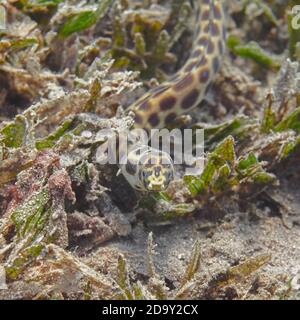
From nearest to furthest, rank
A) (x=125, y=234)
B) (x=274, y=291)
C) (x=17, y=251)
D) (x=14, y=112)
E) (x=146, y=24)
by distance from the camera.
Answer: (x=17, y=251), (x=274, y=291), (x=125, y=234), (x=14, y=112), (x=146, y=24)

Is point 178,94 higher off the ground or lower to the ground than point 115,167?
higher

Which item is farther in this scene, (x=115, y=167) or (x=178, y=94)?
(x=178, y=94)

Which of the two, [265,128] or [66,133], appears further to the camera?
[265,128]

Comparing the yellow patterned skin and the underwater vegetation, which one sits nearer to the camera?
Result: the underwater vegetation

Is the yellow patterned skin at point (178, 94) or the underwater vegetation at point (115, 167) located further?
the yellow patterned skin at point (178, 94)

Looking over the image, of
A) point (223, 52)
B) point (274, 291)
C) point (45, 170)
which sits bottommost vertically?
point (274, 291)

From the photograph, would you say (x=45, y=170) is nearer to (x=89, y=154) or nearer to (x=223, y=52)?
(x=89, y=154)

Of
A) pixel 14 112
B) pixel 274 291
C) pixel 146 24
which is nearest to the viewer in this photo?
pixel 274 291
